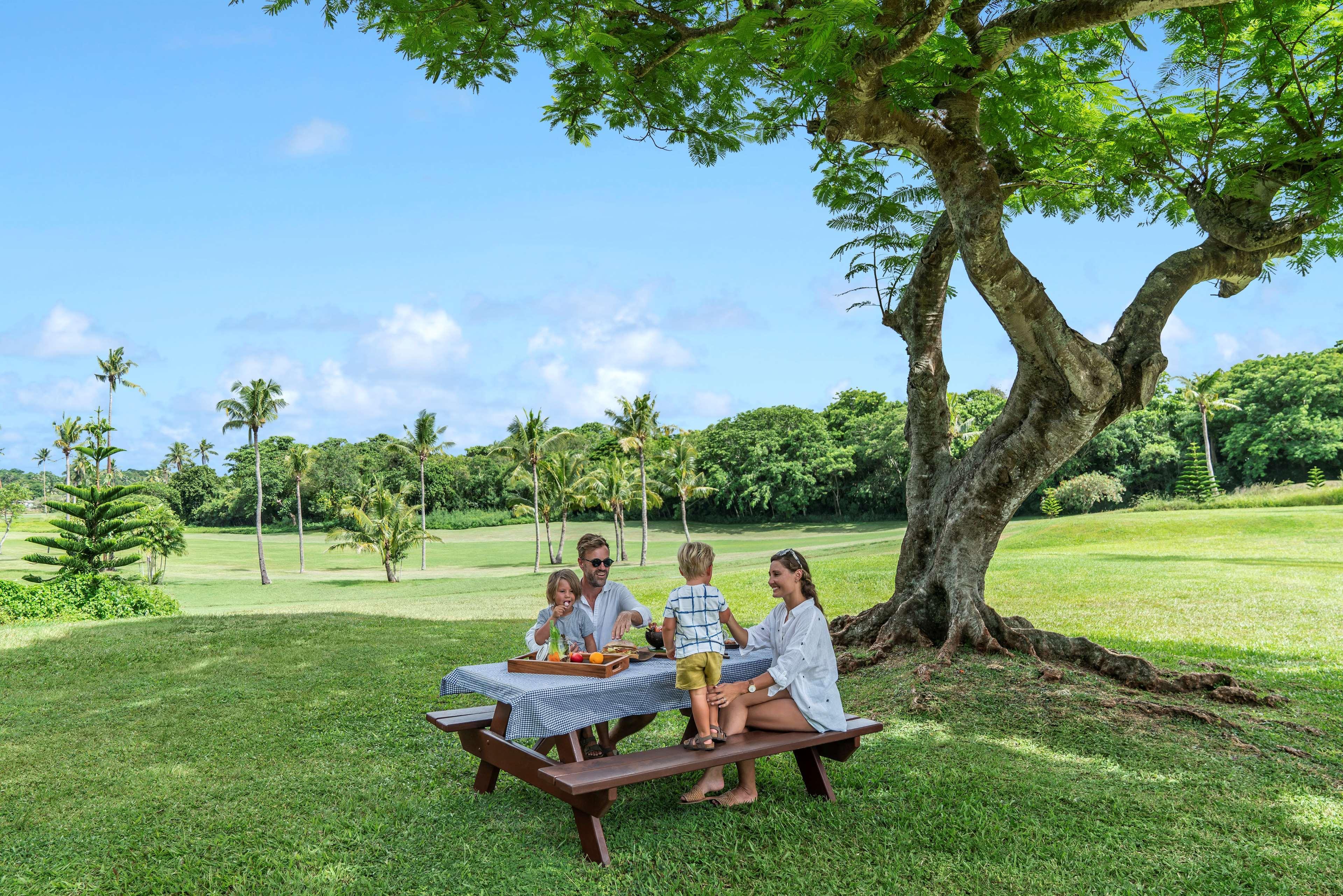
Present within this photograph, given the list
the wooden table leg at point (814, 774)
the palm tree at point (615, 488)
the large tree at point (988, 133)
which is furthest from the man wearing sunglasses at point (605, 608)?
the palm tree at point (615, 488)

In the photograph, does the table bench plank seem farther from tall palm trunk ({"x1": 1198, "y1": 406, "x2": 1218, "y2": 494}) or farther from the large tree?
tall palm trunk ({"x1": 1198, "y1": 406, "x2": 1218, "y2": 494})

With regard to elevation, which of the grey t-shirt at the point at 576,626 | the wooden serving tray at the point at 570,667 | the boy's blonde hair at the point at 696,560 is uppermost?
the boy's blonde hair at the point at 696,560

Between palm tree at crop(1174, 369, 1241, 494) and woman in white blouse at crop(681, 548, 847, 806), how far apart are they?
49.8 meters

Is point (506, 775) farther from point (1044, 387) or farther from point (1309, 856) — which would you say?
point (1044, 387)

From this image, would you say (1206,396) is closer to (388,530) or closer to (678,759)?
(388,530)

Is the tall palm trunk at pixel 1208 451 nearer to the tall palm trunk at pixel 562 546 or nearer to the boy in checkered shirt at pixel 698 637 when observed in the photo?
the tall palm trunk at pixel 562 546

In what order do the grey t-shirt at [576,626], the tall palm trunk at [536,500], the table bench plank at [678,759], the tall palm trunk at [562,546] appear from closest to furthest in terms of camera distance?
the table bench plank at [678,759], the grey t-shirt at [576,626], the tall palm trunk at [536,500], the tall palm trunk at [562,546]

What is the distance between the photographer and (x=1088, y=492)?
49438 mm

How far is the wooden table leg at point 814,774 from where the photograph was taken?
15.3 ft

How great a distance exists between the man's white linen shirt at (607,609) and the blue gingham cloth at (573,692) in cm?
36

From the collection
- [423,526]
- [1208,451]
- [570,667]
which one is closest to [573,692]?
[570,667]

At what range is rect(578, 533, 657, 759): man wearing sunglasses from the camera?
4.96 meters

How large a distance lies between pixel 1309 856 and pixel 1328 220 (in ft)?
20.2

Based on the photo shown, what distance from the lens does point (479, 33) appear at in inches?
249
